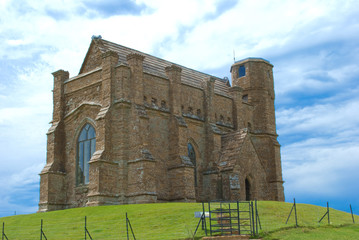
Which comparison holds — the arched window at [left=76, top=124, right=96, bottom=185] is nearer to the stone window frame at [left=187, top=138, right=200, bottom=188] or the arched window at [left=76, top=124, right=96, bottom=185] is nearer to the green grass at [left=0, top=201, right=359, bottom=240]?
the green grass at [left=0, top=201, right=359, bottom=240]

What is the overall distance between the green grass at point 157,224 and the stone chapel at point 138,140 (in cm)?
379

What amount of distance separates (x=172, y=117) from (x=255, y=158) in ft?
25.5

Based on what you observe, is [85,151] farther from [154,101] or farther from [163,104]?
[163,104]

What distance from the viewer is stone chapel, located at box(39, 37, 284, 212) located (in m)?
32.3

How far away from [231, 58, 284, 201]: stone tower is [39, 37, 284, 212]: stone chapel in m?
3.19

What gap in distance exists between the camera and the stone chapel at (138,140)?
3231 centimetres

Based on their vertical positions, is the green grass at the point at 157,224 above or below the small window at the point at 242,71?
below

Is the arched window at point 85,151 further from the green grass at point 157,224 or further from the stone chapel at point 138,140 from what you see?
the green grass at point 157,224

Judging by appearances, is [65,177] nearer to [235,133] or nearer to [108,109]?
[108,109]

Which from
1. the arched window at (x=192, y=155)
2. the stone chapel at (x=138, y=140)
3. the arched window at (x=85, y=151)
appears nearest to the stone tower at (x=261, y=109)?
the stone chapel at (x=138, y=140)

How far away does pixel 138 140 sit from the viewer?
1291 inches

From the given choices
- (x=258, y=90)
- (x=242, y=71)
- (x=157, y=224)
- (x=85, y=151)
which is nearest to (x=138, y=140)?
(x=85, y=151)

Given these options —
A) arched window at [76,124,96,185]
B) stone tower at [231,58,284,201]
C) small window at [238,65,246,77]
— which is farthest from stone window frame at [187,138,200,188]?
small window at [238,65,246,77]

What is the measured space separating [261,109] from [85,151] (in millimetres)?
19068
